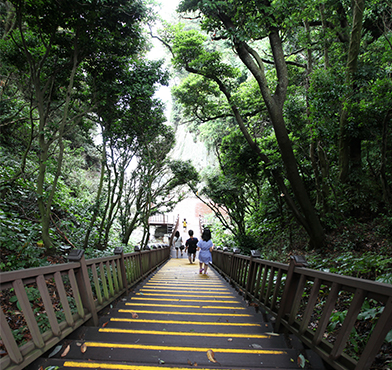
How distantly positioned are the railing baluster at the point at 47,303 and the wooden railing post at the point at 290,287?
2244mm

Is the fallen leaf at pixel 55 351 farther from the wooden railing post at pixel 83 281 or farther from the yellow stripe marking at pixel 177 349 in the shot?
the wooden railing post at pixel 83 281

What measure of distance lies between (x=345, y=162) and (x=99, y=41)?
6.35 m

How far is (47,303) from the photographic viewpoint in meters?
2.02

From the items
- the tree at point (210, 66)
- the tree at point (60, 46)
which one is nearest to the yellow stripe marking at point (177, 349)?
the tree at point (60, 46)

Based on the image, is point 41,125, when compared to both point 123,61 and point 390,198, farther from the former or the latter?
point 390,198

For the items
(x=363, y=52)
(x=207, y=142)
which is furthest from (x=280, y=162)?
(x=207, y=142)

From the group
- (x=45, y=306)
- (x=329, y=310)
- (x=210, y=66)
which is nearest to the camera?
(x=329, y=310)

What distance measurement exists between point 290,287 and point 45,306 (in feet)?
7.77

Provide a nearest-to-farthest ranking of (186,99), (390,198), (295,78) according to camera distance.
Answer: (390,198), (186,99), (295,78)

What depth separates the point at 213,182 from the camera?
9.88m

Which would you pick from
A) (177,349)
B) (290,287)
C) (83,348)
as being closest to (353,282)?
(290,287)

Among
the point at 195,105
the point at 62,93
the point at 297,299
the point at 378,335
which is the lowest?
the point at 297,299

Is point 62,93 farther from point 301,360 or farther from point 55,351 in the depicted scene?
point 301,360

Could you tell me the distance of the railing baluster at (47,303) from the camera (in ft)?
6.42
